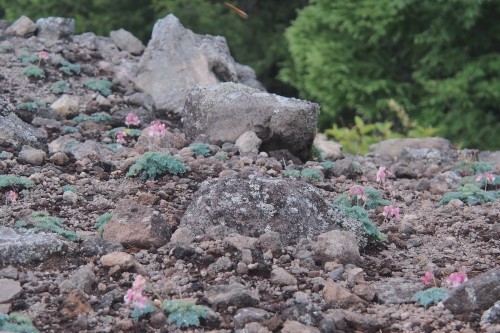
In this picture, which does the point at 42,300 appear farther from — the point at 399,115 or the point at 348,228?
the point at 399,115

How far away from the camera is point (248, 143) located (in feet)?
21.1

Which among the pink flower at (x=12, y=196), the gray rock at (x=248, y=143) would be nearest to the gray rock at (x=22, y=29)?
the gray rock at (x=248, y=143)

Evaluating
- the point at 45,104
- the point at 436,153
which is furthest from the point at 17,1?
the point at 436,153

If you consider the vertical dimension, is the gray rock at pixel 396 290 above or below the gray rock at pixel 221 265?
above

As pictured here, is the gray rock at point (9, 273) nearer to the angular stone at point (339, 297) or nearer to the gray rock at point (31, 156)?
the angular stone at point (339, 297)

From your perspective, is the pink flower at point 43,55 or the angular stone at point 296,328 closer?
the angular stone at point 296,328

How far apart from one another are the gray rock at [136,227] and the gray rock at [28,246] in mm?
272

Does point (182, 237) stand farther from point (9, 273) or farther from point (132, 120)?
point (132, 120)

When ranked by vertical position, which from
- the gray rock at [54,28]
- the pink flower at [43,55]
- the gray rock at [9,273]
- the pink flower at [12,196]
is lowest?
the gray rock at [54,28]

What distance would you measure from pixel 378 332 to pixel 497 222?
1806 millimetres

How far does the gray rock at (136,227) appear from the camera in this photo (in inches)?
183

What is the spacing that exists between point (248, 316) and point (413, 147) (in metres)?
4.54

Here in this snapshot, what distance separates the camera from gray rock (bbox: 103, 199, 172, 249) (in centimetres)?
466

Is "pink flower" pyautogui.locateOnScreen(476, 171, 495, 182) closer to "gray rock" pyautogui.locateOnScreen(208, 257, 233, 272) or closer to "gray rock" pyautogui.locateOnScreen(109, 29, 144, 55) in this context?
"gray rock" pyautogui.locateOnScreen(208, 257, 233, 272)
